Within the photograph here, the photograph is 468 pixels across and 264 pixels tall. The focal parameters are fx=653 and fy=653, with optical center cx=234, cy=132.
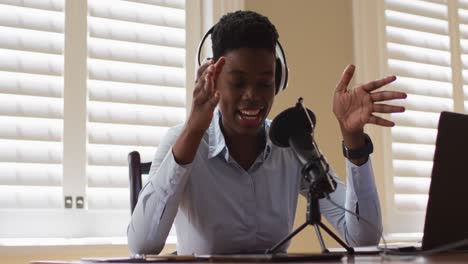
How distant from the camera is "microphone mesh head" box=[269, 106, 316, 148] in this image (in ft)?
4.03

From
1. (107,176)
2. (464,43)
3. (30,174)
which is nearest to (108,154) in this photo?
(107,176)

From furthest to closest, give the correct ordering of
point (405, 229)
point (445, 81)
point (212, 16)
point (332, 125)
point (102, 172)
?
point (445, 81), point (405, 229), point (332, 125), point (212, 16), point (102, 172)

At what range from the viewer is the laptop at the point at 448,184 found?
120 centimetres

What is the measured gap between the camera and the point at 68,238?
226 centimetres

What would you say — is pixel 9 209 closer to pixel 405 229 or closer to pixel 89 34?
pixel 89 34

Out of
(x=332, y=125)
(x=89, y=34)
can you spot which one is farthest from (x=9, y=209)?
(x=332, y=125)

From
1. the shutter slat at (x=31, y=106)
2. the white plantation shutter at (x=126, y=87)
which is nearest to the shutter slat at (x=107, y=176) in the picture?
Result: the white plantation shutter at (x=126, y=87)

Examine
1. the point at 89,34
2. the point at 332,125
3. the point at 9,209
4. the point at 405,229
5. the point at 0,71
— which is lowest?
the point at 405,229

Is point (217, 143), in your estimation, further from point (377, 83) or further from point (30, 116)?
point (30, 116)

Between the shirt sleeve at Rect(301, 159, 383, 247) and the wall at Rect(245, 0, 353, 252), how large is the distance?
0.90 meters

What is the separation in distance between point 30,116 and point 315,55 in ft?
4.09

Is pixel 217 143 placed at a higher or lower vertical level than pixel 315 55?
lower

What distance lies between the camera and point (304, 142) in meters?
1.19

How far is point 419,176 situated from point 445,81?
551 mm
